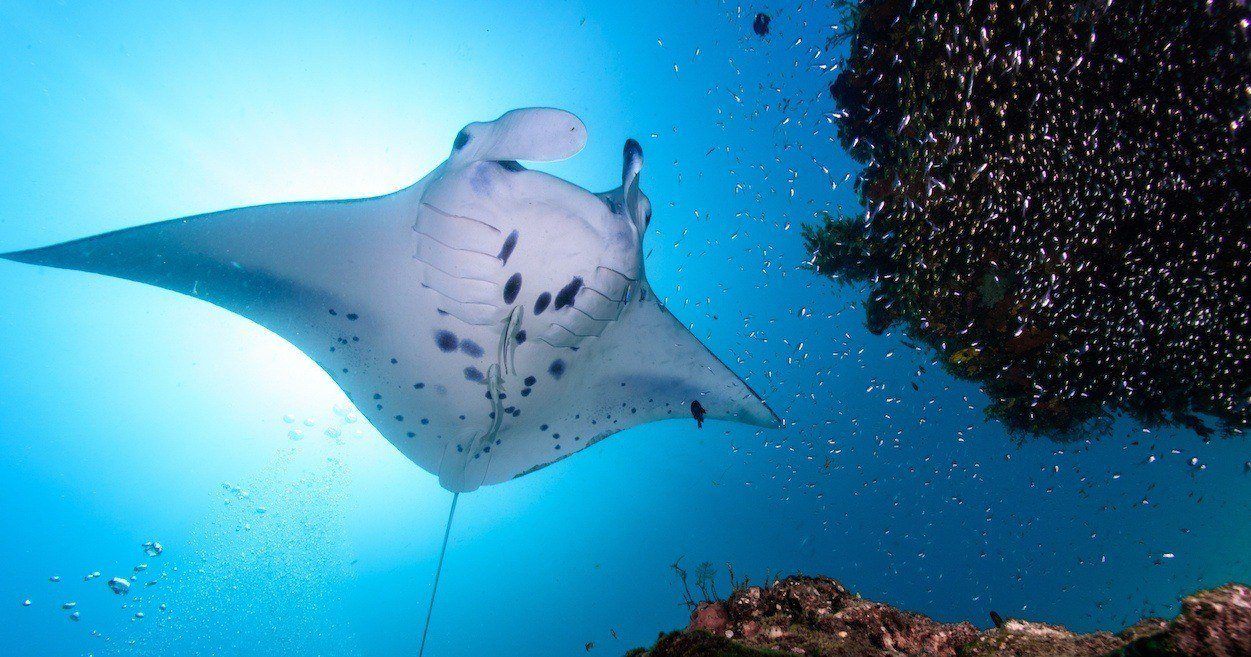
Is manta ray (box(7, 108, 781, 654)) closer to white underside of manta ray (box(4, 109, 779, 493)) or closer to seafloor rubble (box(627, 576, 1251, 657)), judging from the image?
white underside of manta ray (box(4, 109, 779, 493))

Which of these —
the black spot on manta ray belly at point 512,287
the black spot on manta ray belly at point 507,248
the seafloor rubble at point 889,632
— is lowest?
the seafloor rubble at point 889,632

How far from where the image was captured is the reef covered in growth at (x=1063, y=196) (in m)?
3.26

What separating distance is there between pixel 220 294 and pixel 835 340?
18053 millimetres

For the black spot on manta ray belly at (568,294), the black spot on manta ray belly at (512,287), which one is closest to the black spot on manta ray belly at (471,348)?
the black spot on manta ray belly at (512,287)

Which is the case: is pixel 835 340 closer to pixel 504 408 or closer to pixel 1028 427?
pixel 1028 427

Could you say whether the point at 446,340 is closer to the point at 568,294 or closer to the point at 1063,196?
the point at 568,294

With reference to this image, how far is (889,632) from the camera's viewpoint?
2.13m

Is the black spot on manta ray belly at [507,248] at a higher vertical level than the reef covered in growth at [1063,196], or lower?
lower

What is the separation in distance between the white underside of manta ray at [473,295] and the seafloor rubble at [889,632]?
1.37m

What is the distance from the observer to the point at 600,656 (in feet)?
125

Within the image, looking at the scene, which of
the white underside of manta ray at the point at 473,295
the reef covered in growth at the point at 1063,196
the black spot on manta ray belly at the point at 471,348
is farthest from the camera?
the reef covered in growth at the point at 1063,196

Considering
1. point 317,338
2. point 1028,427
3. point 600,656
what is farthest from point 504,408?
point 600,656

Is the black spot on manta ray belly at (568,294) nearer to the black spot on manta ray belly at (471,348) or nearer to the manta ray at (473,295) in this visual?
the manta ray at (473,295)

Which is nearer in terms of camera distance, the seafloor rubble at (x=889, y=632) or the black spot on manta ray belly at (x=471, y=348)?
the seafloor rubble at (x=889, y=632)
